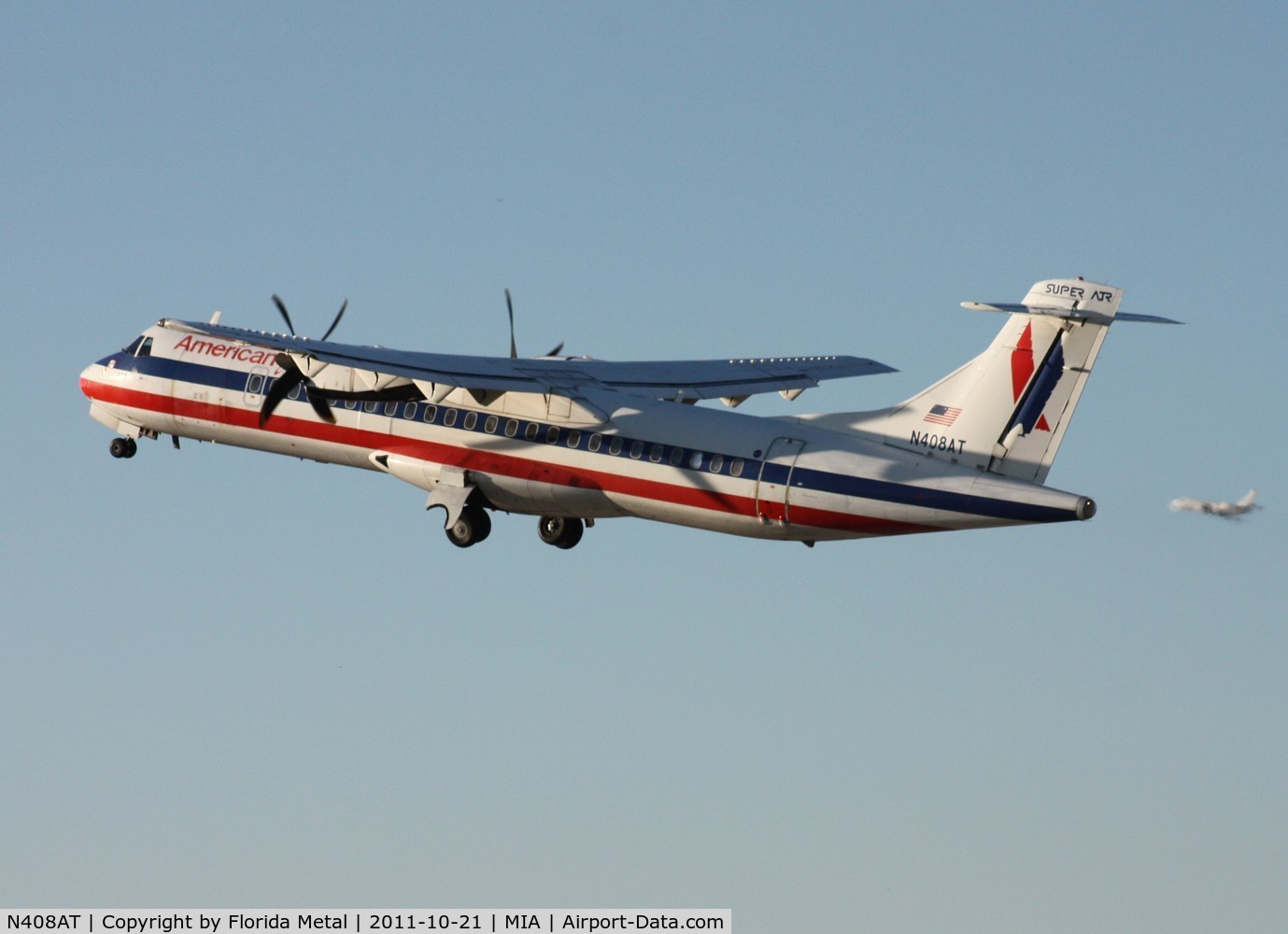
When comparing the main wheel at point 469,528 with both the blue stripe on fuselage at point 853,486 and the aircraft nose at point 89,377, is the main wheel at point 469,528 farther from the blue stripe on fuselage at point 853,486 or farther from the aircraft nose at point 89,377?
the aircraft nose at point 89,377

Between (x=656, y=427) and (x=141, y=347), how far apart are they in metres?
15.1

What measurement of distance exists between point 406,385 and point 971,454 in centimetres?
Result: 1260

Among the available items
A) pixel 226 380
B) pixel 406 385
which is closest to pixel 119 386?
pixel 226 380

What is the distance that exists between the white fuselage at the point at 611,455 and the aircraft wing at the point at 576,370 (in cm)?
115

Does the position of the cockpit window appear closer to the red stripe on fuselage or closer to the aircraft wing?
the red stripe on fuselage

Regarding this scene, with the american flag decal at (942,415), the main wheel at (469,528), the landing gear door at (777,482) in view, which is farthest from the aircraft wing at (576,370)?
the american flag decal at (942,415)

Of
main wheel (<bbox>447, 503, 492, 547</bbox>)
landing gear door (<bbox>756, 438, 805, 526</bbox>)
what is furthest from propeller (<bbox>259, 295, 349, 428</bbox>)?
landing gear door (<bbox>756, 438, 805, 526</bbox>)

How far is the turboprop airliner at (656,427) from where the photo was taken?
3697cm

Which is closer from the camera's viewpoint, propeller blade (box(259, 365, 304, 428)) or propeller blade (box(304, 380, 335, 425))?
propeller blade (box(259, 365, 304, 428))

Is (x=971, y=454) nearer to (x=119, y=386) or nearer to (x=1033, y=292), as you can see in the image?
(x=1033, y=292)

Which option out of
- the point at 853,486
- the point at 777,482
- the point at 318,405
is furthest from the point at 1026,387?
the point at 318,405

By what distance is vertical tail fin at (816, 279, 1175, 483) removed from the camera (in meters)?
36.9

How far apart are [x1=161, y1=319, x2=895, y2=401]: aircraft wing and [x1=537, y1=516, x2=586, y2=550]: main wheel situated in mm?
3958

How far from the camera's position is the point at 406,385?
40812mm
